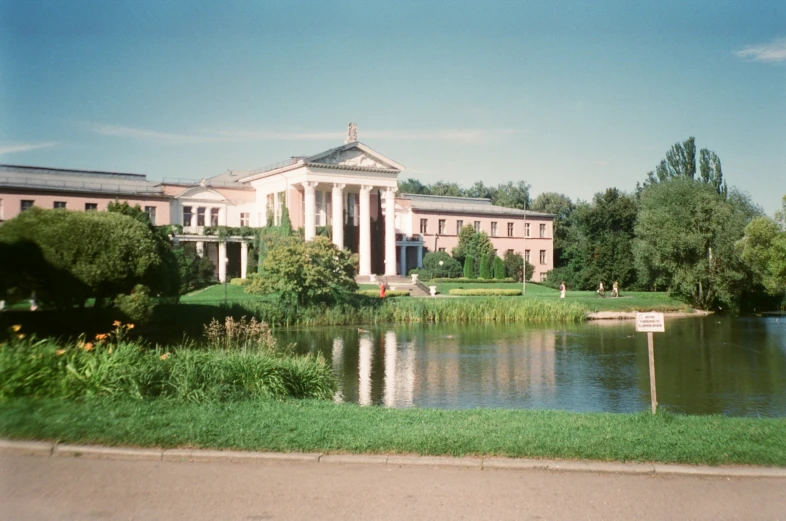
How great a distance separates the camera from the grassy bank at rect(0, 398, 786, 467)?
754cm

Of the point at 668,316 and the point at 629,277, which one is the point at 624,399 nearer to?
the point at 668,316

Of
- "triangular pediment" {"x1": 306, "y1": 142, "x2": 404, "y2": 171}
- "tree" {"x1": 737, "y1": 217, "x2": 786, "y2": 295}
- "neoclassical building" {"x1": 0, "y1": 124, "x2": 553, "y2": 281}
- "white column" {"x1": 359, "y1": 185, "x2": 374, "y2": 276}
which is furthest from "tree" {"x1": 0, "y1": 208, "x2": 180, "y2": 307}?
"tree" {"x1": 737, "y1": 217, "x2": 786, "y2": 295}

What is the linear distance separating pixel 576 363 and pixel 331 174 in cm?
3630

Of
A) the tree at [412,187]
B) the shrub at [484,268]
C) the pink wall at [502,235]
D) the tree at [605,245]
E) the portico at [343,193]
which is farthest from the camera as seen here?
the tree at [412,187]

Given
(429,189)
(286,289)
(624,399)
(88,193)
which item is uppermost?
(429,189)

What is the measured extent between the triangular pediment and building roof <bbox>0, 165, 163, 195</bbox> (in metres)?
12.8

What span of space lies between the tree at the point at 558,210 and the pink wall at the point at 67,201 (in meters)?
43.9

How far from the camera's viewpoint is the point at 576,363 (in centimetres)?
2111

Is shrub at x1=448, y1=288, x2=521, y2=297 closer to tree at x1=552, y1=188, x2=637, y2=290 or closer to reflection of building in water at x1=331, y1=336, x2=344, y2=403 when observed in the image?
tree at x1=552, y1=188, x2=637, y2=290

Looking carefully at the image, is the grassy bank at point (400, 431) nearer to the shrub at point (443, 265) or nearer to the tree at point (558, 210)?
the shrub at point (443, 265)

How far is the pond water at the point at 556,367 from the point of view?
49.1 ft

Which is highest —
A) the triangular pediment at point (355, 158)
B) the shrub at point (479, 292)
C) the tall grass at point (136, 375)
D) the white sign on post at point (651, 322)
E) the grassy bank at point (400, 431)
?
the triangular pediment at point (355, 158)

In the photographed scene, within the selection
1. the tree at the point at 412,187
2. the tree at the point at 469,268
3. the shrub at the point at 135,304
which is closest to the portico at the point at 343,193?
the tree at the point at 469,268

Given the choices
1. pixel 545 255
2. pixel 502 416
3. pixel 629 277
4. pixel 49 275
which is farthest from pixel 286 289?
pixel 545 255
